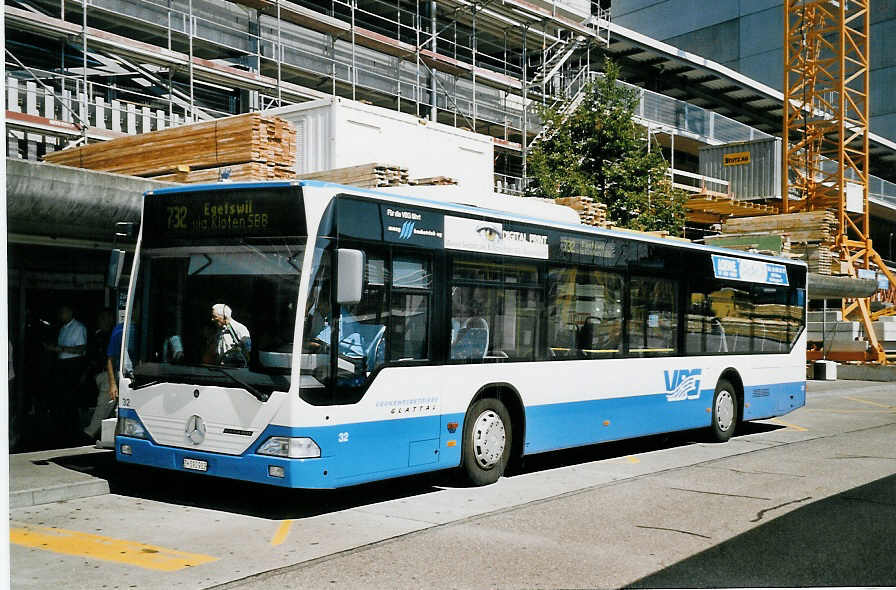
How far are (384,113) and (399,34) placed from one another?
1591 centimetres

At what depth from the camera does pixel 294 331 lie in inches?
324

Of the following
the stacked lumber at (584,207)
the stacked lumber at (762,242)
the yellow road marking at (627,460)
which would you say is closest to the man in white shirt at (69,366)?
the yellow road marking at (627,460)

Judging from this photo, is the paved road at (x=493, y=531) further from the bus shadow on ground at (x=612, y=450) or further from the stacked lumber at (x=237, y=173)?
the stacked lumber at (x=237, y=173)

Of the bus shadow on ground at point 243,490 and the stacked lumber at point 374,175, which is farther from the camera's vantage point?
the stacked lumber at point 374,175

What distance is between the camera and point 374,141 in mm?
15867

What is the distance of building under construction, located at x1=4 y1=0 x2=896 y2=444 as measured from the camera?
13164mm

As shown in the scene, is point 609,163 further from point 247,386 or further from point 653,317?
point 247,386

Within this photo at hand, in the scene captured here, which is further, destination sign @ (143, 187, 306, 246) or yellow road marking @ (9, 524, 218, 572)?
destination sign @ (143, 187, 306, 246)

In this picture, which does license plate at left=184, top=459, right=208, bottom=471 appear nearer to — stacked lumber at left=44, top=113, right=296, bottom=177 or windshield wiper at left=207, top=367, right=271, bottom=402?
windshield wiper at left=207, top=367, right=271, bottom=402

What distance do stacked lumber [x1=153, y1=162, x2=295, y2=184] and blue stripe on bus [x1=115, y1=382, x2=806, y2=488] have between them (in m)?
3.78

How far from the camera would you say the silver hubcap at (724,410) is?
14.7 m

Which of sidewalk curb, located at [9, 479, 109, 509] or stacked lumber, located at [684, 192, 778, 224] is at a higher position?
stacked lumber, located at [684, 192, 778, 224]

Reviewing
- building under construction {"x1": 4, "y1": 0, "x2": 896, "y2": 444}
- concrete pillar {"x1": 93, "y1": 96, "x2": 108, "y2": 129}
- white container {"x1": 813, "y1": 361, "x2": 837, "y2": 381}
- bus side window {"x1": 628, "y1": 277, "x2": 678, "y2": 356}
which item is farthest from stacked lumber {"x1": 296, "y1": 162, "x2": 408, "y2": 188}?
white container {"x1": 813, "y1": 361, "x2": 837, "y2": 381}

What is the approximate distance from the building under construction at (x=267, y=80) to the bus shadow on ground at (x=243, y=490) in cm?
269
